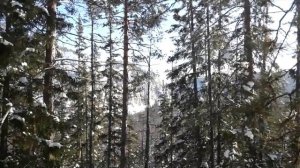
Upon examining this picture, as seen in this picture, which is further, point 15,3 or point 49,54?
point 49,54

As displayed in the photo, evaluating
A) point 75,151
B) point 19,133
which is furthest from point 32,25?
point 75,151

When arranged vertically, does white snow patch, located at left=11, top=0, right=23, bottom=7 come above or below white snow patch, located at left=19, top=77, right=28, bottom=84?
above

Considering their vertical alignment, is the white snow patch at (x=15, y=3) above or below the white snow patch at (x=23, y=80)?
above

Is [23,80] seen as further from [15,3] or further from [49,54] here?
[15,3]

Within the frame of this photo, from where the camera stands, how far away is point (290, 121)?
5.13 metres

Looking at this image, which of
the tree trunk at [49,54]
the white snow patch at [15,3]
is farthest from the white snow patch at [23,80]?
the white snow patch at [15,3]

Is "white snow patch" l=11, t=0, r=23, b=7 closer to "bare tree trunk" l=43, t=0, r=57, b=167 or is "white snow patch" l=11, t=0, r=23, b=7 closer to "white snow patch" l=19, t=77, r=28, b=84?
"bare tree trunk" l=43, t=0, r=57, b=167

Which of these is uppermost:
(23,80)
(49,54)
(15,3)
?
(15,3)

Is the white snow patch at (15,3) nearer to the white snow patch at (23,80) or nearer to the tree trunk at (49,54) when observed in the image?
the tree trunk at (49,54)

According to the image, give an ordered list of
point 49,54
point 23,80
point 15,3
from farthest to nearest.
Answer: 1. point 49,54
2. point 23,80
3. point 15,3

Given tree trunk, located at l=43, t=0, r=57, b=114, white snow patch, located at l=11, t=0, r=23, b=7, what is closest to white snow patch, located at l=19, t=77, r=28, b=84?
tree trunk, located at l=43, t=0, r=57, b=114

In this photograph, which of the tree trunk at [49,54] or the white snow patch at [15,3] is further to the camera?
the tree trunk at [49,54]

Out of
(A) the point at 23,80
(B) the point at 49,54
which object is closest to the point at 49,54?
(B) the point at 49,54

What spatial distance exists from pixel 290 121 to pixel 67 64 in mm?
7521
